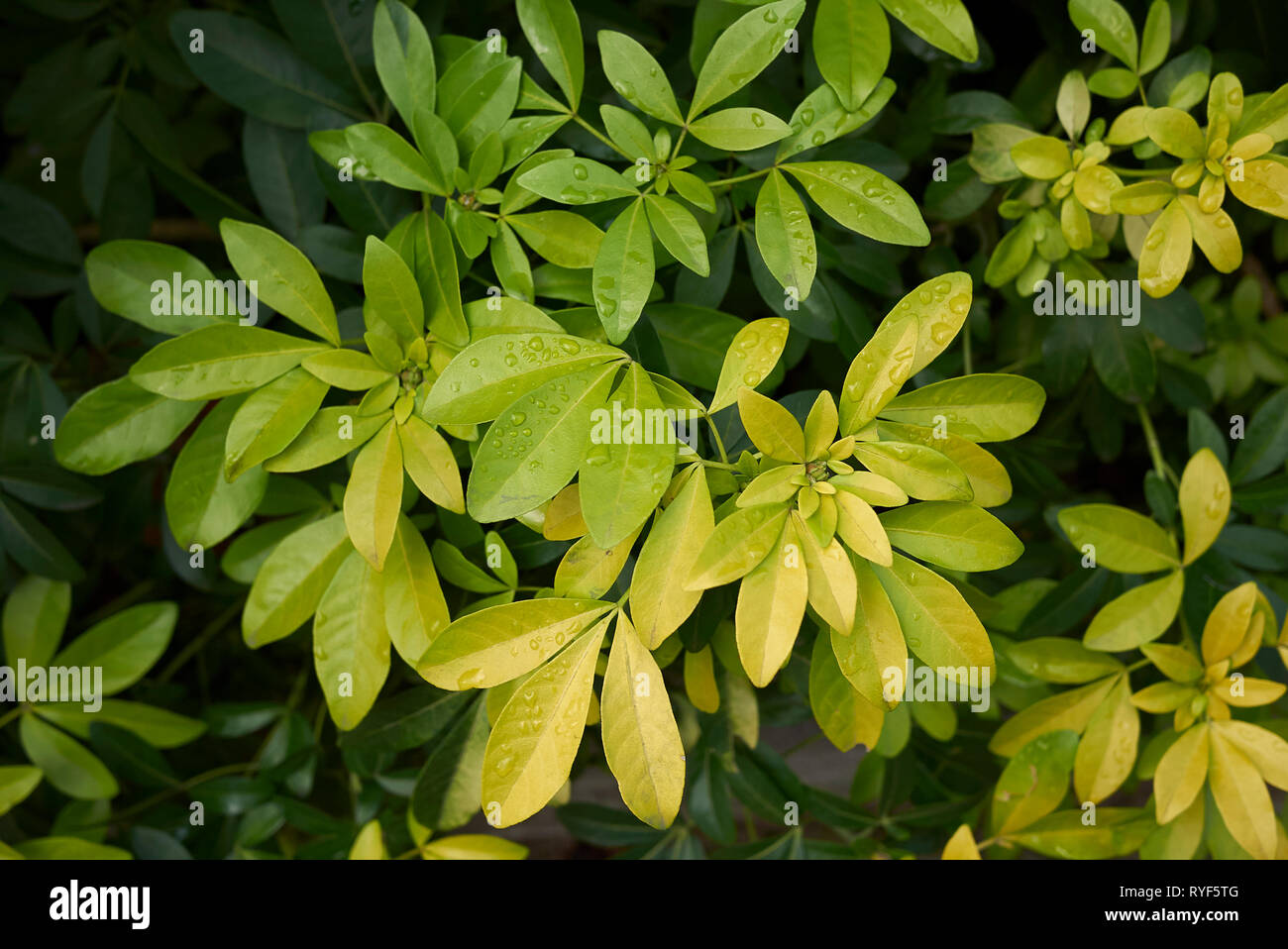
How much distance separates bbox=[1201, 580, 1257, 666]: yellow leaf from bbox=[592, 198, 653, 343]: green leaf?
748mm

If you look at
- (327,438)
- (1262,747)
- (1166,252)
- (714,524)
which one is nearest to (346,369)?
(327,438)

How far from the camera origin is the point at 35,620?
107 cm

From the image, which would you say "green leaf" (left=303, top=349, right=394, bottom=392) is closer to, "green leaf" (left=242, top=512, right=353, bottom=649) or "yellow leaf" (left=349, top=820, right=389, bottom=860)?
"green leaf" (left=242, top=512, right=353, bottom=649)

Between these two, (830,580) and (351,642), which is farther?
(351,642)

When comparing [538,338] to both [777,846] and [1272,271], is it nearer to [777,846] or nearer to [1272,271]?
[777,846]

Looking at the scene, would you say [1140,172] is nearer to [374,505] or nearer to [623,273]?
[623,273]

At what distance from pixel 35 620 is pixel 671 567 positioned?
941 mm

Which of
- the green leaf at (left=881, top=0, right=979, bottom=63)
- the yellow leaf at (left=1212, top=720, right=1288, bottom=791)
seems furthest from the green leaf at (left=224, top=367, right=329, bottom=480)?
the yellow leaf at (left=1212, top=720, right=1288, bottom=791)

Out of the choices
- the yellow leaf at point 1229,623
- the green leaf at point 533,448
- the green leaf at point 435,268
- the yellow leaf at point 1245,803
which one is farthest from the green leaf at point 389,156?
the yellow leaf at point 1245,803

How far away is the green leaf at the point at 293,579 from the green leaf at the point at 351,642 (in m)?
0.03

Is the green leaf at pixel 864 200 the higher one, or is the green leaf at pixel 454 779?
the green leaf at pixel 864 200

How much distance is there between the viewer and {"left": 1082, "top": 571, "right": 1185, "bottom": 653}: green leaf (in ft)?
3.06

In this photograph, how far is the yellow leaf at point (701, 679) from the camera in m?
0.85

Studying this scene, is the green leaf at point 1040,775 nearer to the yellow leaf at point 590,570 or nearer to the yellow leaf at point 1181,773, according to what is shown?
the yellow leaf at point 1181,773
